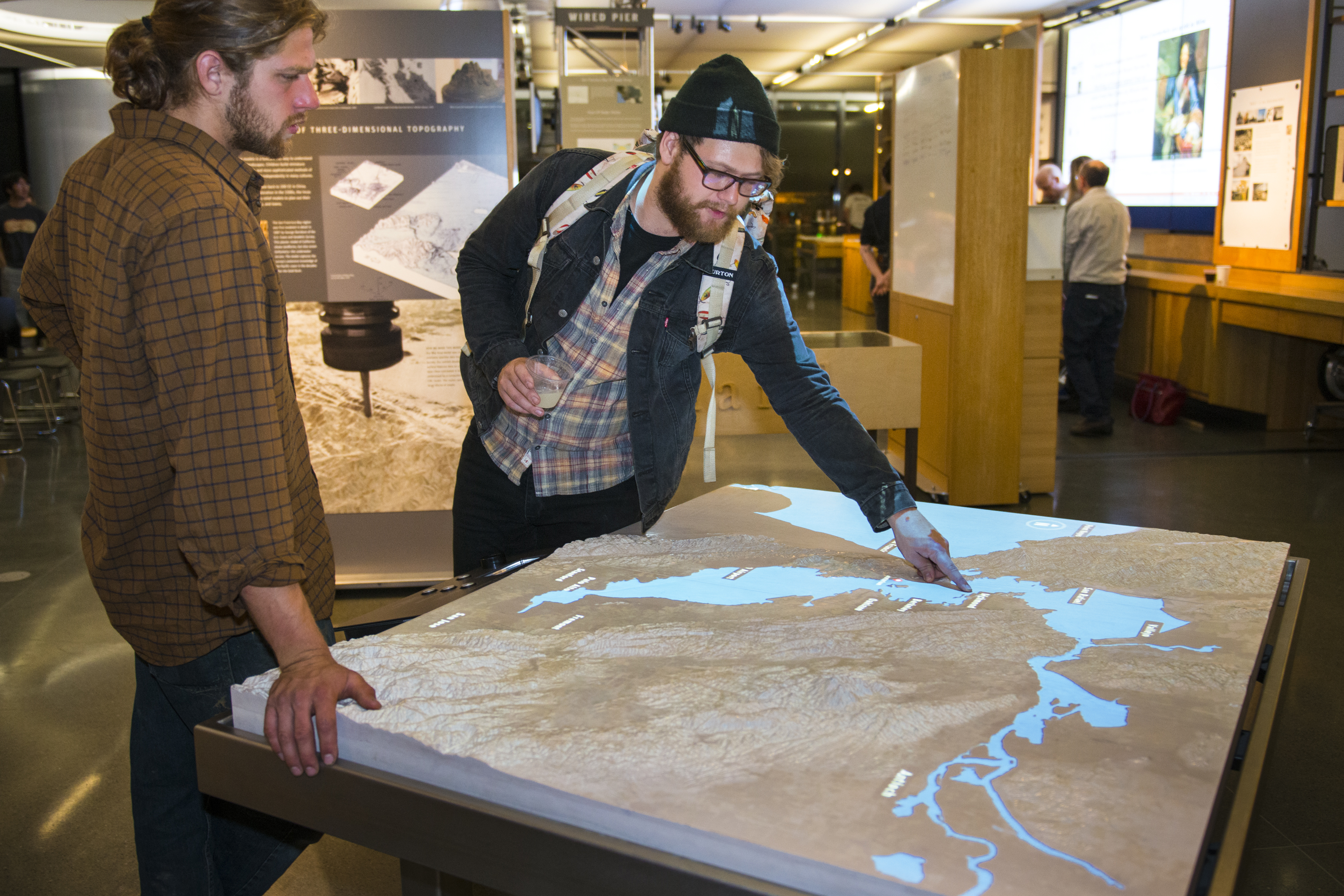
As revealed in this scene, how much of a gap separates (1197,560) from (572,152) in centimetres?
125

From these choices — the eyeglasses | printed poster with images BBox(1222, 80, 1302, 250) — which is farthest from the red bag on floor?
the eyeglasses

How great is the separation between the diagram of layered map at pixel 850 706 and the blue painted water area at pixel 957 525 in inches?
3.4

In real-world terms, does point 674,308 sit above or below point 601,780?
above

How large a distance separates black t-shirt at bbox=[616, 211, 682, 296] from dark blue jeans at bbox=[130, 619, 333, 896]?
75 centimetres

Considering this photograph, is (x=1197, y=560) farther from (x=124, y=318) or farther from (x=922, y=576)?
(x=124, y=318)

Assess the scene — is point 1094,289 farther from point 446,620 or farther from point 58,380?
point 58,380

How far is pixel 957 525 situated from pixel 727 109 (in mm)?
864

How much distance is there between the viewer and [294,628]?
3.69ft

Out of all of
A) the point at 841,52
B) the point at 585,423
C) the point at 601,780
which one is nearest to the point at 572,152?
the point at 585,423

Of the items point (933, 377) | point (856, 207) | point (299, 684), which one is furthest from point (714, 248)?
point (856, 207)

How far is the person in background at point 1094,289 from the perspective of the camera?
6078 millimetres

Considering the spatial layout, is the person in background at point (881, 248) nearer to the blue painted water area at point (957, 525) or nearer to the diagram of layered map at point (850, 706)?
the blue painted water area at point (957, 525)

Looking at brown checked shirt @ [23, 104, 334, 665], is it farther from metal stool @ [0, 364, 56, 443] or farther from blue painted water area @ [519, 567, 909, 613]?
metal stool @ [0, 364, 56, 443]

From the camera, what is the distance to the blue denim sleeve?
1.68 m
